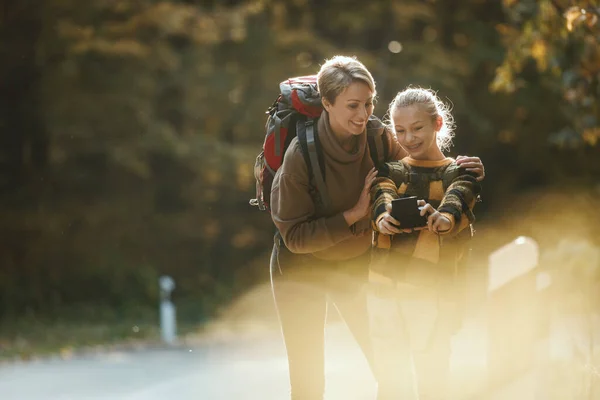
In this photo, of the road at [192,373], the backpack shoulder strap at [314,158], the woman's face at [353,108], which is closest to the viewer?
the woman's face at [353,108]

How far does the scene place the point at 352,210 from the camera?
379 centimetres

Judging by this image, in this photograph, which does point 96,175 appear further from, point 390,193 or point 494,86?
point 390,193

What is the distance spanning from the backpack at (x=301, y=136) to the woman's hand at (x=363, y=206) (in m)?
0.12

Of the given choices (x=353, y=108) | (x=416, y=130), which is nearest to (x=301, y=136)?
(x=353, y=108)

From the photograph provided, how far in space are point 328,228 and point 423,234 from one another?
387mm

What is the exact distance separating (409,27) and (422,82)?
2.36m

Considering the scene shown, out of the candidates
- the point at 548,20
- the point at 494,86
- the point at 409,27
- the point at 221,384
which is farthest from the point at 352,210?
the point at 409,27

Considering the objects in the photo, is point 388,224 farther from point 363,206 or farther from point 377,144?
point 377,144

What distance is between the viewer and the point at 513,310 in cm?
667

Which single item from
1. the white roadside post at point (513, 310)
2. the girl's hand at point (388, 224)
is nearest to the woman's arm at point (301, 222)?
the girl's hand at point (388, 224)

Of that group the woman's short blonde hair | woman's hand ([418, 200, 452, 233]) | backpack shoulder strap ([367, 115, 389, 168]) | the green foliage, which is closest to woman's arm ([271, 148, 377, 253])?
backpack shoulder strap ([367, 115, 389, 168])

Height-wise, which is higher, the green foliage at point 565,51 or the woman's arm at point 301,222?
the green foliage at point 565,51

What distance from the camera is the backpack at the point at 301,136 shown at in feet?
12.5

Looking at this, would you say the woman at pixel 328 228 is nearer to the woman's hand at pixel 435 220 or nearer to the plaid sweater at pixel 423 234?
the plaid sweater at pixel 423 234
